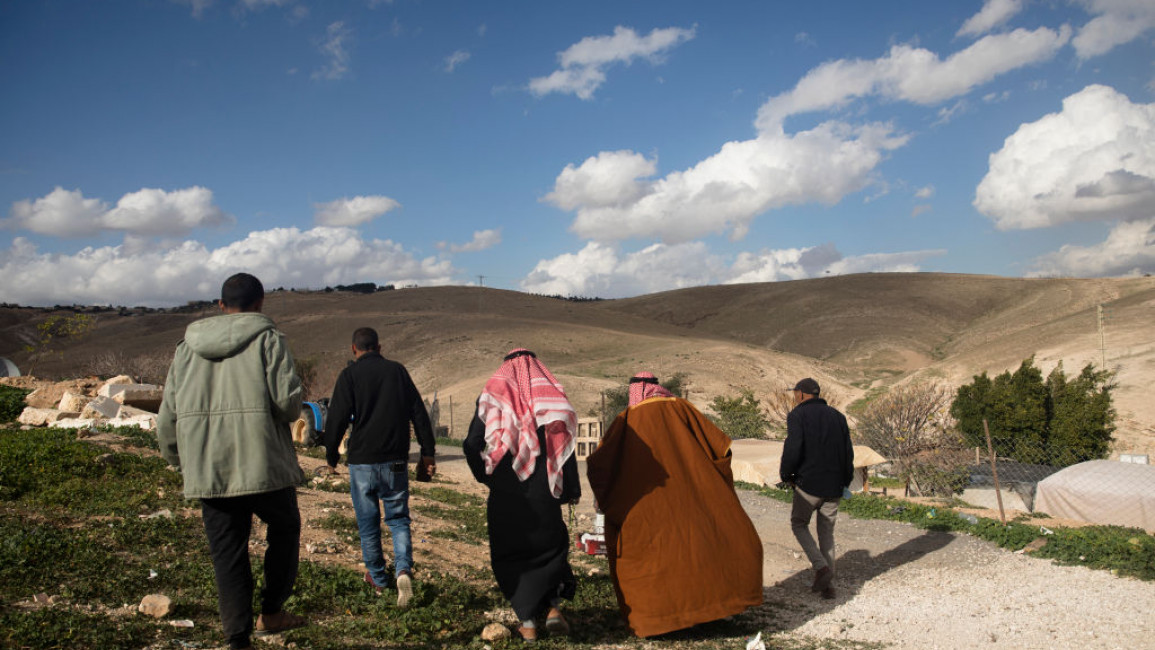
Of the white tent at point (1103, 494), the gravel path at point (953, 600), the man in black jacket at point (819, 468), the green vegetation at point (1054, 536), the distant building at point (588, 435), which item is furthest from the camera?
the distant building at point (588, 435)

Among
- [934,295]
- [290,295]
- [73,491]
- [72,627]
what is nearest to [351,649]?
[72,627]

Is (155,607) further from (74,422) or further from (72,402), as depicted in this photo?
(72,402)

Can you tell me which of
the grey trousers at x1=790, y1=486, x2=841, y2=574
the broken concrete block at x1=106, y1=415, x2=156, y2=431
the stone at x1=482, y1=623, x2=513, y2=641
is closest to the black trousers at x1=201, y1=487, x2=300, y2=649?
the stone at x1=482, y1=623, x2=513, y2=641

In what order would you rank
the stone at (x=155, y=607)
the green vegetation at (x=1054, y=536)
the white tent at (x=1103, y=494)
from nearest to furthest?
the stone at (x=155, y=607)
the green vegetation at (x=1054, y=536)
the white tent at (x=1103, y=494)

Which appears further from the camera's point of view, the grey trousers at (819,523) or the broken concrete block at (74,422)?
the broken concrete block at (74,422)

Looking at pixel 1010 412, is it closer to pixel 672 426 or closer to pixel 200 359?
pixel 672 426

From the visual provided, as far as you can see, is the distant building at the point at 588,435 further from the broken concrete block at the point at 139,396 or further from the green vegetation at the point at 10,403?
the green vegetation at the point at 10,403

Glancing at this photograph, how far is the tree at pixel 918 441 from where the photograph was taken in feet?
53.2

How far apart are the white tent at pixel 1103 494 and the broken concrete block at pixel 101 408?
16681 millimetres

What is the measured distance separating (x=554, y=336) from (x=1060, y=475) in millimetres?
45886

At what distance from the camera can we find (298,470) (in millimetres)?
3842

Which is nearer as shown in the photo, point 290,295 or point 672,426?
point 672,426

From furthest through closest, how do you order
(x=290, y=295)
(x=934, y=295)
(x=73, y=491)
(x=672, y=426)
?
1. (x=290, y=295)
2. (x=934, y=295)
3. (x=73, y=491)
4. (x=672, y=426)

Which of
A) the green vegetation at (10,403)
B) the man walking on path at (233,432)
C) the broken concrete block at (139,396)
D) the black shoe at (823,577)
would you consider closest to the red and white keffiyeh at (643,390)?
the black shoe at (823,577)
